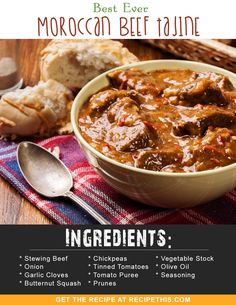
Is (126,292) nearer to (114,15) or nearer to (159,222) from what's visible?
(159,222)

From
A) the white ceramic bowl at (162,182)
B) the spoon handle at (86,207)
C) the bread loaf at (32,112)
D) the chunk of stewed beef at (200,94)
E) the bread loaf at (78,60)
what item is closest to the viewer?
the white ceramic bowl at (162,182)

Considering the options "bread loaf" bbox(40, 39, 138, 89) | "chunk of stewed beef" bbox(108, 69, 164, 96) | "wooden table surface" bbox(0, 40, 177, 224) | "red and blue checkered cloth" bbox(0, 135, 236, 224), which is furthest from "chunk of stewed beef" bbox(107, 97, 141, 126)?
"bread loaf" bbox(40, 39, 138, 89)

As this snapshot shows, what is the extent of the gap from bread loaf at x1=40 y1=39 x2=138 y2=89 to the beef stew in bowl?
14.0 inches

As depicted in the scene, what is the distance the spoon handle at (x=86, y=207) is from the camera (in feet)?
5.86

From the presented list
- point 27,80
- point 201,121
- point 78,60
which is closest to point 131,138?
point 201,121

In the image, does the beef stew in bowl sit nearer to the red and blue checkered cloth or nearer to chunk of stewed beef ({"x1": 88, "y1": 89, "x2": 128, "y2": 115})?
chunk of stewed beef ({"x1": 88, "y1": 89, "x2": 128, "y2": 115})

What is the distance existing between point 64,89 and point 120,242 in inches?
34.6

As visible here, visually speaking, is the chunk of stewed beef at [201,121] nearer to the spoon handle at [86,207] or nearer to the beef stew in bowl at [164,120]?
the beef stew in bowl at [164,120]

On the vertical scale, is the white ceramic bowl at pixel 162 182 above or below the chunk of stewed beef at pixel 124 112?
below

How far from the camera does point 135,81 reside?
202cm

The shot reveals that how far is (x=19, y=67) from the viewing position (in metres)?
2.64

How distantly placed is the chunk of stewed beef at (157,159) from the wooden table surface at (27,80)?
16.4 inches

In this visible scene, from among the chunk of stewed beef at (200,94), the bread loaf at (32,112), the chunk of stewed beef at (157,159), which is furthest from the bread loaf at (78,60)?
the chunk of stewed beef at (157,159)

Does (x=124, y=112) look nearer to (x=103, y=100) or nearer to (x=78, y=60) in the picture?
(x=103, y=100)
